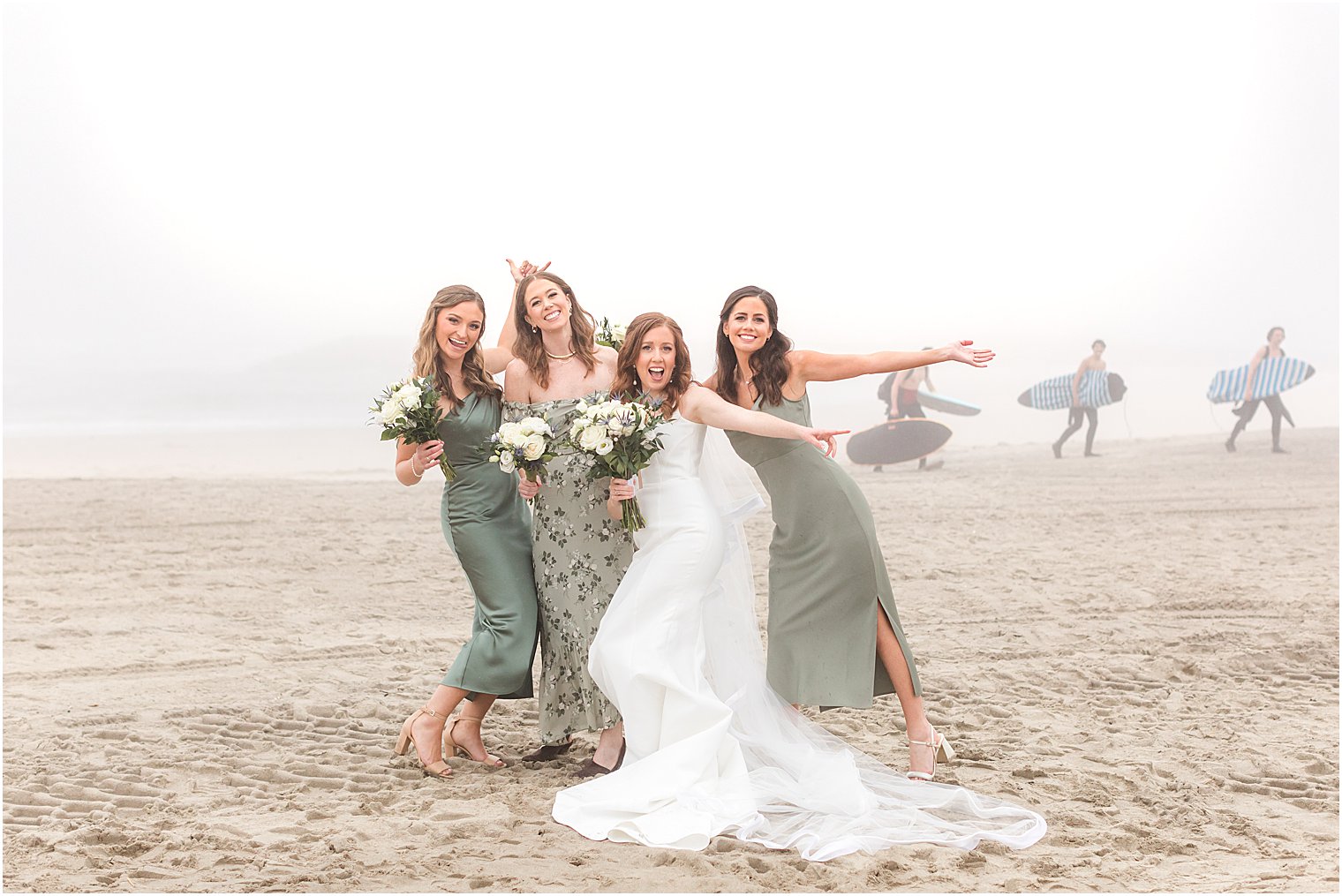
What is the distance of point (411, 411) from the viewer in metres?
5.20

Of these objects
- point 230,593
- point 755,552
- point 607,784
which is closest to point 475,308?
point 607,784

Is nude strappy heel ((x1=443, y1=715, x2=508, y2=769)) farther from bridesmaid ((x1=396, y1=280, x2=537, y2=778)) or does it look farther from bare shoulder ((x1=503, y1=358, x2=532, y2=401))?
bare shoulder ((x1=503, y1=358, x2=532, y2=401))

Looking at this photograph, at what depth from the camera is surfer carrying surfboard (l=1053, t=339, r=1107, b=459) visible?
1869cm

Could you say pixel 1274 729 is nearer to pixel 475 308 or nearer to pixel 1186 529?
pixel 475 308

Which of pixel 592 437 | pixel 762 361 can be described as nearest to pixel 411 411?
pixel 592 437

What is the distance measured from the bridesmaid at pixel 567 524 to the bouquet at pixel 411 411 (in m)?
0.38

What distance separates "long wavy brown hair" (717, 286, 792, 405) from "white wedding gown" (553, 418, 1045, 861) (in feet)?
0.83

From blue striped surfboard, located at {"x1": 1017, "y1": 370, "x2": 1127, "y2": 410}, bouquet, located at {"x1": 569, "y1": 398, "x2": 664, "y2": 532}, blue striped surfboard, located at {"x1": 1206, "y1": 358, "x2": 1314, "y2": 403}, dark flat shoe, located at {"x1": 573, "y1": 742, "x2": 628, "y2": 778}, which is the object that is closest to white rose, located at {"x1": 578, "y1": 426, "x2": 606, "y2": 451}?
bouquet, located at {"x1": 569, "y1": 398, "x2": 664, "y2": 532}

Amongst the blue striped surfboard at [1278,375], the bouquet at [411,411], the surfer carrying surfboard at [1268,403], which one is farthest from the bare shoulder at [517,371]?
the blue striped surfboard at [1278,375]

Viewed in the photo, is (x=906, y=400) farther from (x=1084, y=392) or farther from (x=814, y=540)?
(x=814, y=540)

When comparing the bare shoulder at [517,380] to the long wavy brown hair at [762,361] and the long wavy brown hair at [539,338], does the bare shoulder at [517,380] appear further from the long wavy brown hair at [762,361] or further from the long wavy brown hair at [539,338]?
the long wavy brown hair at [762,361]

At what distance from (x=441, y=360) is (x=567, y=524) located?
3.18 ft

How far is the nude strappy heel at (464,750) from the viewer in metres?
5.64

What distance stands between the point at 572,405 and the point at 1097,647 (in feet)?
15.5
